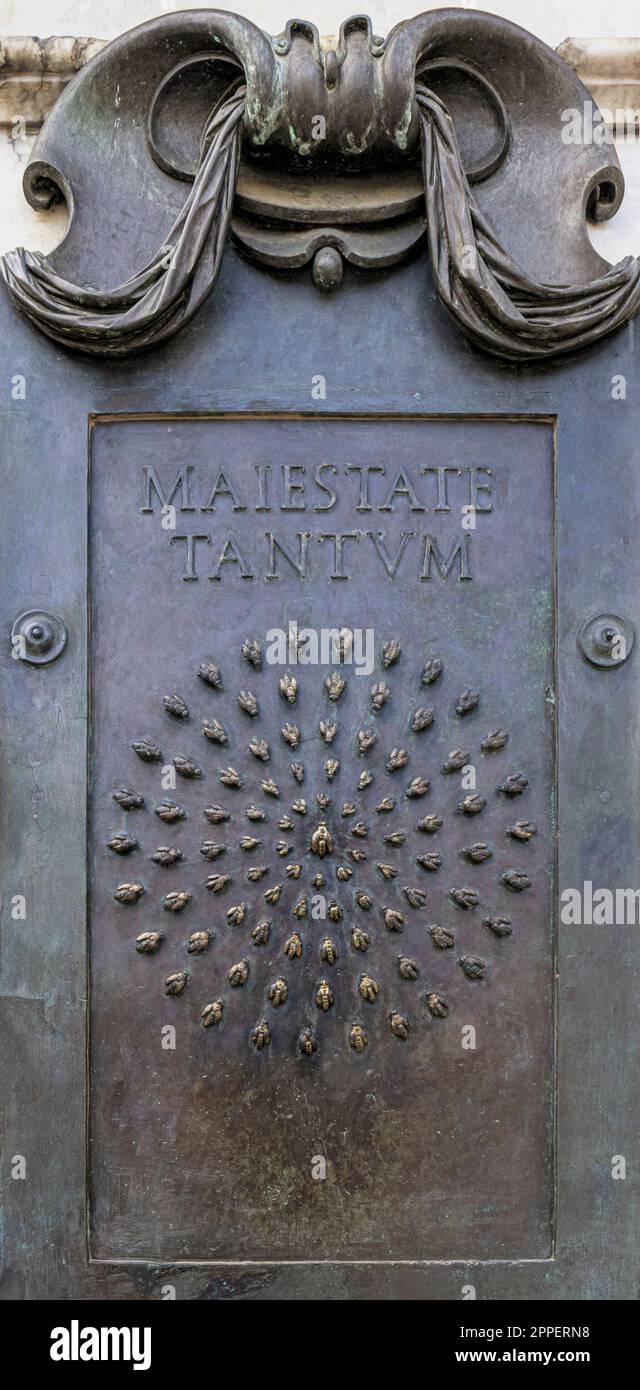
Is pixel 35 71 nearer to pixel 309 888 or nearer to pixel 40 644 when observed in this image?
pixel 40 644

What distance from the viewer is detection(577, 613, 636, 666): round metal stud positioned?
3.01m

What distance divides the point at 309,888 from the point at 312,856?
7cm

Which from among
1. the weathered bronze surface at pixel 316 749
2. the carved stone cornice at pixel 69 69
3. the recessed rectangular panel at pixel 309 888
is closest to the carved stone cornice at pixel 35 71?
the carved stone cornice at pixel 69 69

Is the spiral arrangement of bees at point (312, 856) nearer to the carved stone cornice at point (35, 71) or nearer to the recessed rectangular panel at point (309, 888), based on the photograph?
the recessed rectangular panel at point (309, 888)

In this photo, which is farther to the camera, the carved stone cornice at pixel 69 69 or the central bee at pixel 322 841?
the carved stone cornice at pixel 69 69

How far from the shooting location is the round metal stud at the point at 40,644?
299 centimetres

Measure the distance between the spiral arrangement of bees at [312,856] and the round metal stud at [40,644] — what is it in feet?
0.88

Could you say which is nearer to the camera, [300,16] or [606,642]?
[606,642]

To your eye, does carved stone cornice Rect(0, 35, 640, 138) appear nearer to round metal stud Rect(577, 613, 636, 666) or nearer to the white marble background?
the white marble background

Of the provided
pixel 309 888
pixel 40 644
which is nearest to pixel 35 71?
pixel 40 644

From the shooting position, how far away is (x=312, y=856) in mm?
2984

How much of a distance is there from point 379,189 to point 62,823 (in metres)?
1.54

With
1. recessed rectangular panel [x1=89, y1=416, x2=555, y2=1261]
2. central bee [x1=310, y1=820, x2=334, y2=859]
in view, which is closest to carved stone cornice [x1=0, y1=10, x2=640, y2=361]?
recessed rectangular panel [x1=89, y1=416, x2=555, y2=1261]

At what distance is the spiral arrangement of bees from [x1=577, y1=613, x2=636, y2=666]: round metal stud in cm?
27
